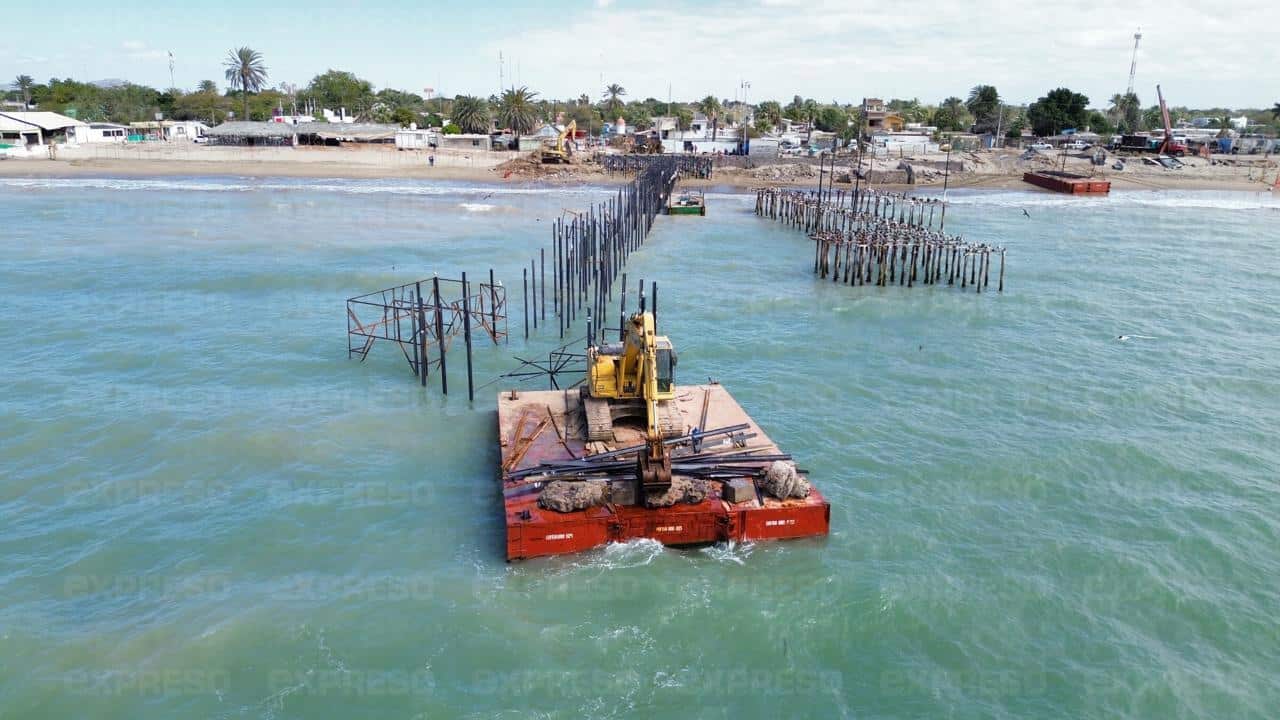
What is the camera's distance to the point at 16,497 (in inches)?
978

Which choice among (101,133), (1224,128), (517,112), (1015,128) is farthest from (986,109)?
(101,133)

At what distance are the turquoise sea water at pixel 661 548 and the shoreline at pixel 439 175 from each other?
226ft

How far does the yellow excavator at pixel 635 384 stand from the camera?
2347 cm

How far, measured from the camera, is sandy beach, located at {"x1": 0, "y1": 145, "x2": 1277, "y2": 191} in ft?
380

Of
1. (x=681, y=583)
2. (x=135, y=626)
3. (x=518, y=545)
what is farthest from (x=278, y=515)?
(x=681, y=583)

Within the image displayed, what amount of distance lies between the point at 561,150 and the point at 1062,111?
3713 inches

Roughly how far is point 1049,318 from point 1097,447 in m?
20.1

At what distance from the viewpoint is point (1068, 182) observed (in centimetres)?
11175

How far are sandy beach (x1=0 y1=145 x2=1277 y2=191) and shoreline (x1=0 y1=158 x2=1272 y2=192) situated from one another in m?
Answer: 0.14

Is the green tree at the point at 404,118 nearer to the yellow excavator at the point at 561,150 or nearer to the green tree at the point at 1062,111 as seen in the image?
the yellow excavator at the point at 561,150

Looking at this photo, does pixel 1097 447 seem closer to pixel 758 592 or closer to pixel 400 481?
pixel 758 592

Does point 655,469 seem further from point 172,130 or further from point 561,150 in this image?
point 172,130

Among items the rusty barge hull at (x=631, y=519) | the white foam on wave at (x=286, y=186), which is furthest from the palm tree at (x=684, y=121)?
the rusty barge hull at (x=631, y=519)

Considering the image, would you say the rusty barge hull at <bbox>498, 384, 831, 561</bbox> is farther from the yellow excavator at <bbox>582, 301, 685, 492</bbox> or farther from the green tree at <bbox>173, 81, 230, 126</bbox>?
the green tree at <bbox>173, 81, 230, 126</bbox>
